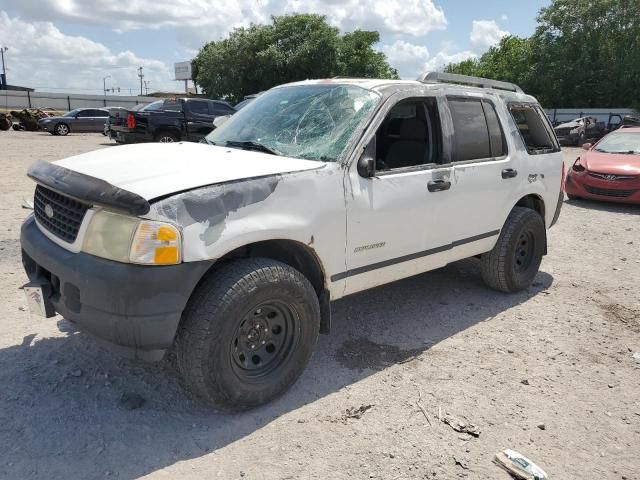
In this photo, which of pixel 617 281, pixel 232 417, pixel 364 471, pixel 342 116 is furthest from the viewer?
pixel 617 281

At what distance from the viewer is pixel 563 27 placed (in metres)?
40.8

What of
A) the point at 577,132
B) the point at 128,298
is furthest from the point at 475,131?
the point at 577,132

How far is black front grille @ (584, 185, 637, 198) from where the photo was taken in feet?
31.9

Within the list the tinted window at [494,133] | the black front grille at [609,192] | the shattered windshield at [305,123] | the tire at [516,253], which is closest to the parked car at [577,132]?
the black front grille at [609,192]

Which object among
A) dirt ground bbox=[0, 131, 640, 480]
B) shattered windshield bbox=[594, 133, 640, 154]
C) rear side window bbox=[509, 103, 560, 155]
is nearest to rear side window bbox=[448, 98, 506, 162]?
rear side window bbox=[509, 103, 560, 155]

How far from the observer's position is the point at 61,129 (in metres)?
25.3

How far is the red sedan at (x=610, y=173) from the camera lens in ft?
31.9

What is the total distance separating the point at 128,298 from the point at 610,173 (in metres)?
9.66

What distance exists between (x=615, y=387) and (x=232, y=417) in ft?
8.32

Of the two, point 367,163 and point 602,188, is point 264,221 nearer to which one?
point 367,163

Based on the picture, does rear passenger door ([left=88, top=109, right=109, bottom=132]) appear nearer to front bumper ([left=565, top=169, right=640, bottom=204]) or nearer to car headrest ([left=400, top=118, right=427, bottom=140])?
front bumper ([left=565, top=169, right=640, bottom=204])

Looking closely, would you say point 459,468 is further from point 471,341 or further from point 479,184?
point 479,184

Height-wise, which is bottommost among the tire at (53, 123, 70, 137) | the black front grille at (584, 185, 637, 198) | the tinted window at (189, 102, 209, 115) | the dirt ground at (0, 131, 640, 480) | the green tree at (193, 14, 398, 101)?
the dirt ground at (0, 131, 640, 480)

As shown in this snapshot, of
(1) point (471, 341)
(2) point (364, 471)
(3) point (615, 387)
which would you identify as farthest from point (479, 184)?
(2) point (364, 471)
